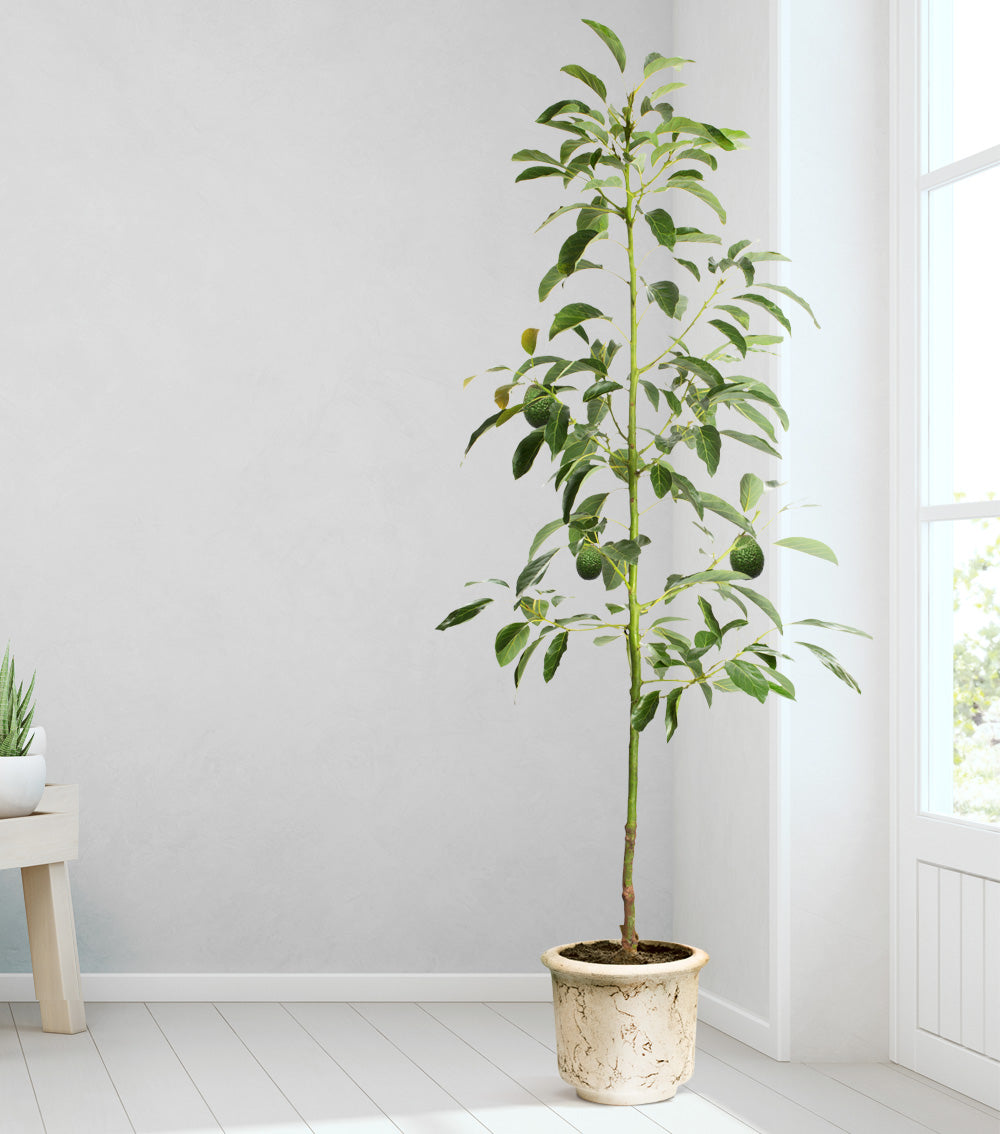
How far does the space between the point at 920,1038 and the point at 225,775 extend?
66.1 inches

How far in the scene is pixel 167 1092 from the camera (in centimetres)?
235

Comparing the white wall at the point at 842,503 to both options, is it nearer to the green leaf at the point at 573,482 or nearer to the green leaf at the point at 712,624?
the green leaf at the point at 712,624

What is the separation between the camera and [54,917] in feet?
8.95

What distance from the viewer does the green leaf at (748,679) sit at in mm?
2150

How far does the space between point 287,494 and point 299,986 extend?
1204 millimetres

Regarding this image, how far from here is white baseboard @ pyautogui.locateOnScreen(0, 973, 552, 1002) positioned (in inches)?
118

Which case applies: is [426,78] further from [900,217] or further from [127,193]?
[900,217]

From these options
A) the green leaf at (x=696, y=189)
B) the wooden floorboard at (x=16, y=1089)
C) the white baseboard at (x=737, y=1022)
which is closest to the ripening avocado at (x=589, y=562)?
the green leaf at (x=696, y=189)

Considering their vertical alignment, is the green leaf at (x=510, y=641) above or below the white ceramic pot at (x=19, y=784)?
above

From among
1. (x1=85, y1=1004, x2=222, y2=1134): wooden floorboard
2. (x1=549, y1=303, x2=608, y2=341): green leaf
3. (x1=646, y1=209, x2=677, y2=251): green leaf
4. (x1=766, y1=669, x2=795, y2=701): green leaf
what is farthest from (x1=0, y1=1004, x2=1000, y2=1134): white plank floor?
(x1=646, y1=209, x2=677, y2=251): green leaf

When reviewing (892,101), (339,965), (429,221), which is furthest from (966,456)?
(339,965)

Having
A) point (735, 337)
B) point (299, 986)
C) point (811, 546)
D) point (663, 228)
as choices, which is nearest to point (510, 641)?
point (811, 546)

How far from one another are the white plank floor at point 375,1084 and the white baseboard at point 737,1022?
3 centimetres

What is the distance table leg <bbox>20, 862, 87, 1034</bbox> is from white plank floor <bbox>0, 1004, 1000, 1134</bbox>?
46mm
